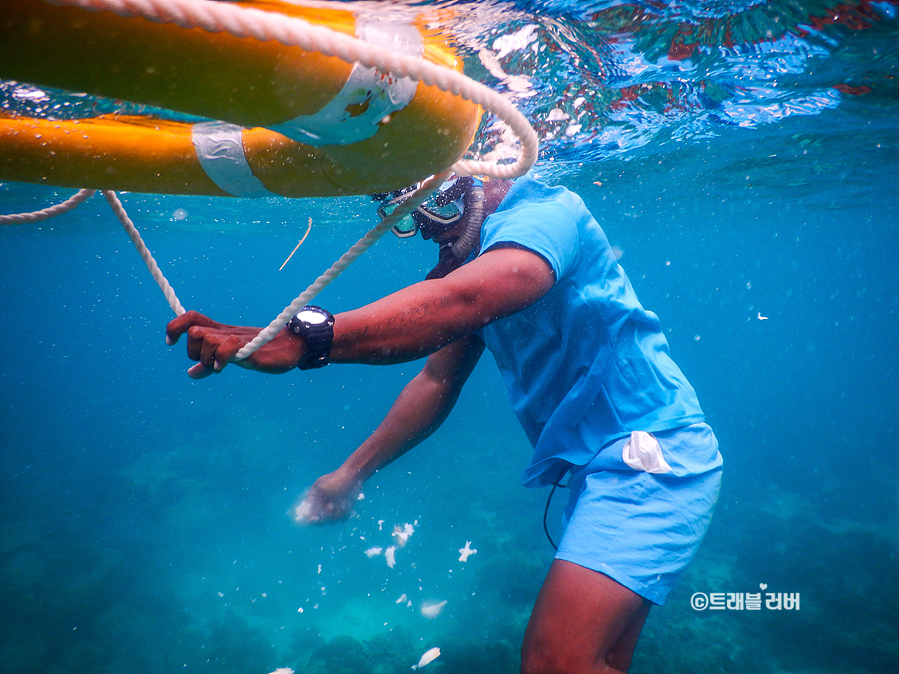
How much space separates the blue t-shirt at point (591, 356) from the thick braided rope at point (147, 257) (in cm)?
162

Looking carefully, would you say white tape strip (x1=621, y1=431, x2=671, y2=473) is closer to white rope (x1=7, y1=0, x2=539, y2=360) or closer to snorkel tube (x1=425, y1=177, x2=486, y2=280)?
snorkel tube (x1=425, y1=177, x2=486, y2=280)

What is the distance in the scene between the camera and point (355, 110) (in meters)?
0.88

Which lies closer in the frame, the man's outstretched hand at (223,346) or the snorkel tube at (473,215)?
the man's outstretched hand at (223,346)

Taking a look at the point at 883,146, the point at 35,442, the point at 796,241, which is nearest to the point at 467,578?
the point at 883,146

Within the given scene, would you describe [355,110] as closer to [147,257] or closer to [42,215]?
[147,257]

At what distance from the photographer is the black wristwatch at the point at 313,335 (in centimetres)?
125

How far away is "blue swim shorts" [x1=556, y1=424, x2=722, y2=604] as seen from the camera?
80.9 inches

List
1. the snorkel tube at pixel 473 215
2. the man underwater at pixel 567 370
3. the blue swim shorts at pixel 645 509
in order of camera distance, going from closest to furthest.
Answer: the man underwater at pixel 567 370, the blue swim shorts at pixel 645 509, the snorkel tube at pixel 473 215

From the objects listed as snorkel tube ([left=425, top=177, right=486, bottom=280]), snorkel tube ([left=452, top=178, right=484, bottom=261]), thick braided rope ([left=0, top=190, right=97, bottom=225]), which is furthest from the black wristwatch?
snorkel tube ([left=452, top=178, right=484, bottom=261])

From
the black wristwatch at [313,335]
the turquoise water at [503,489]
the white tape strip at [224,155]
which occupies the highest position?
the white tape strip at [224,155]

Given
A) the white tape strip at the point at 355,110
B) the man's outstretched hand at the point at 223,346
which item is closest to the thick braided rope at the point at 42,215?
the man's outstretched hand at the point at 223,346

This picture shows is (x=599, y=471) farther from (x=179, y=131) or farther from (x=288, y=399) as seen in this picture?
(x=288, y=399)

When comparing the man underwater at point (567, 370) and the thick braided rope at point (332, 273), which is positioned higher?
the thick braided rope at point (332, 273)

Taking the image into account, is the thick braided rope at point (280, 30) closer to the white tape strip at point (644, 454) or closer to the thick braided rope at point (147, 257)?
the thick braided rope at point (147, 257)
